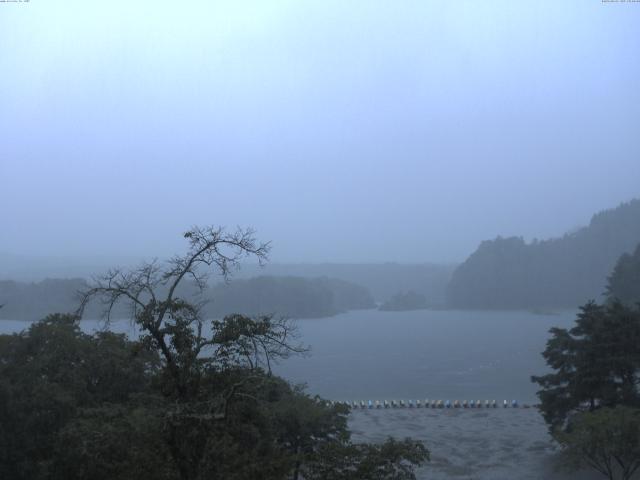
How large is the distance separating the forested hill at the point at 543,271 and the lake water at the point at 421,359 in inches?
766

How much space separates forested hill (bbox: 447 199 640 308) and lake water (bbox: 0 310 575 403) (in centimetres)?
1947

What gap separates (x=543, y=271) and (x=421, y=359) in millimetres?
59264

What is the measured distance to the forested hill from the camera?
91.2 meters

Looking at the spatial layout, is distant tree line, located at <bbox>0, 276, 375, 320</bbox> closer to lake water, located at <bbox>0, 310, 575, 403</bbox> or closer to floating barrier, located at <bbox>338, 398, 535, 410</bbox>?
lake water, located at <bbox>0, 310, 575, 403</bbox>

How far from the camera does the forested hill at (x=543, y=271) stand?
91.2m

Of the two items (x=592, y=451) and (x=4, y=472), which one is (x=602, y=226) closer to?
(x=592, y=451)

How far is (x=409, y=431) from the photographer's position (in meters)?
22.0

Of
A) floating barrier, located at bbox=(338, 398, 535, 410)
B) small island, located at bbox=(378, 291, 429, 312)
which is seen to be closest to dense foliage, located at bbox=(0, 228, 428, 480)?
floating barrier, located at bbox=(338, 398, 535, 410)

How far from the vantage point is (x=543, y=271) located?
310ft

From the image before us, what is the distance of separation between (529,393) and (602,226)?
77300 mm

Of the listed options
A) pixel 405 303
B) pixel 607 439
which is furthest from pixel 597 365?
pixel 405 303

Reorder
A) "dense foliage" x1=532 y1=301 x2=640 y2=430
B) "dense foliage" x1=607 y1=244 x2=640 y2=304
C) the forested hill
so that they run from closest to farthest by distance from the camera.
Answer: "dense foliage" x1=532 y1=301 x2=640 y2=430, "dense foliage" x1=607 y1=244 x2=640 y2=304, the forested hill

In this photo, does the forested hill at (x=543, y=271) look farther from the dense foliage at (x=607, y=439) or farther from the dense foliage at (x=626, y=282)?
the dense foliage at (x=607, y=439)

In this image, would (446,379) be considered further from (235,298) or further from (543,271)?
(543,271)
